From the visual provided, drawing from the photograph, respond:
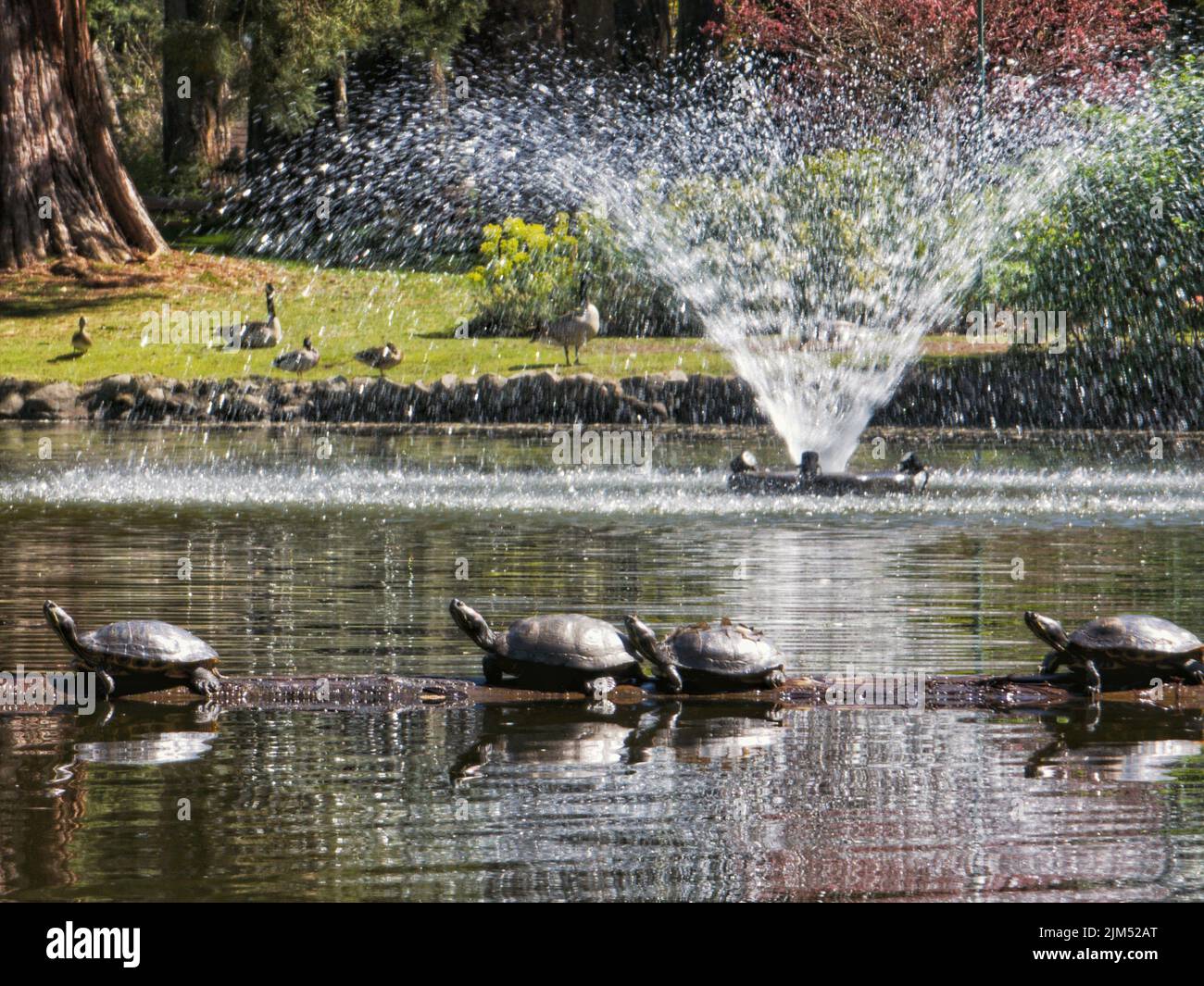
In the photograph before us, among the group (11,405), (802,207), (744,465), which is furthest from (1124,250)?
(11,405)

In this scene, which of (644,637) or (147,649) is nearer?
(147,649)

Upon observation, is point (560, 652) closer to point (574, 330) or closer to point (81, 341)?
point (574, 330)

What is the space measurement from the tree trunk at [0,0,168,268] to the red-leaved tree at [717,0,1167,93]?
503 inches

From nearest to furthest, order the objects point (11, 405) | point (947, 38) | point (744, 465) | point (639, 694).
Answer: point (639, 694)
point (744, 465)
point (11, 405)
point (947, 38)

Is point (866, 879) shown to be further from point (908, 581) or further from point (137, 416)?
point (137, 416)

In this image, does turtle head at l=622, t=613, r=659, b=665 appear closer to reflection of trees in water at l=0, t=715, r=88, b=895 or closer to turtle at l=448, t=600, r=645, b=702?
turtle at l=448, t=600, r=645, b=702

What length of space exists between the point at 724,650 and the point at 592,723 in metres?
0.79

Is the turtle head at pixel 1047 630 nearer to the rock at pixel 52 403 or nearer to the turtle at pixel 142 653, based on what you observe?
the turtle at pixel 142 653

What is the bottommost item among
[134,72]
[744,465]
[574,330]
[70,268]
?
[744,465]

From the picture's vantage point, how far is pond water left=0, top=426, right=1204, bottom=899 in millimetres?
6750

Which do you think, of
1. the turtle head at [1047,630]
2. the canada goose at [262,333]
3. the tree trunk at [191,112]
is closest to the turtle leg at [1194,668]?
the turtle head at [1047,630]

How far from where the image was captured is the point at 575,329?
97.9 ft

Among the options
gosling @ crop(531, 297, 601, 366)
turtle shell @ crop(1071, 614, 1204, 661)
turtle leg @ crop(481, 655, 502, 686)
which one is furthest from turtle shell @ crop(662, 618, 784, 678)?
gosling @ crop(531, 297, 601, 366)
